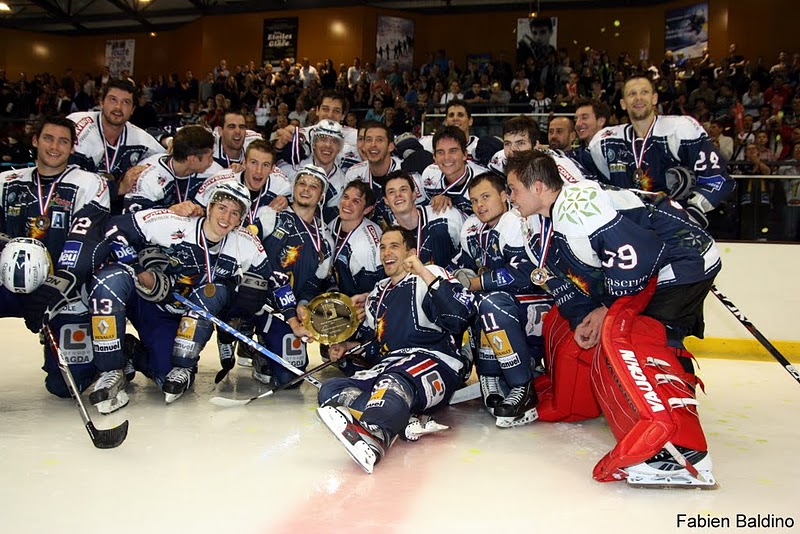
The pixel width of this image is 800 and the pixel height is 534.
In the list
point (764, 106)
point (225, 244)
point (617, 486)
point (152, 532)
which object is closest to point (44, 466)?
point (152, 532)

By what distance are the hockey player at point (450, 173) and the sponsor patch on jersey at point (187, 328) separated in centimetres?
161

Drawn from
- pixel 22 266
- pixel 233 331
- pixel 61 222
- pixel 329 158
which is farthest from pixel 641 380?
pixel 61 222

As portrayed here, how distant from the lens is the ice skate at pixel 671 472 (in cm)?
303

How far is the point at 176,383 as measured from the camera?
4.29m

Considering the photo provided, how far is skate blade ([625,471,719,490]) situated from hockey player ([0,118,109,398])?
290 centimetres

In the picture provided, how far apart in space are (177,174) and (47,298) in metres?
1.29

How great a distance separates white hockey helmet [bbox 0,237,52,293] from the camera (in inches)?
148

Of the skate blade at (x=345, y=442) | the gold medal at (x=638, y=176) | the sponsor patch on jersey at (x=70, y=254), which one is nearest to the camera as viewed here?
the skate blade at (x=345, y=442)

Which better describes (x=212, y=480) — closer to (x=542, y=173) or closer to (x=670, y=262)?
(x=542, y=173)

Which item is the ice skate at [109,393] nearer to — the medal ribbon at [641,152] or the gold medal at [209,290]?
the gold medal at [209,290]

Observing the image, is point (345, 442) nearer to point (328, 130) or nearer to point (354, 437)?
point (354, 437)

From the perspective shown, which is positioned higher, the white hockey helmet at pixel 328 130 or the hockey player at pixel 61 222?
the white hockey helmet at pixel 328 130

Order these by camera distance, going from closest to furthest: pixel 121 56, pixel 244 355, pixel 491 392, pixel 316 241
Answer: pixel 491 392, pixel 316 241, pixel 244 355, pixel 121 56

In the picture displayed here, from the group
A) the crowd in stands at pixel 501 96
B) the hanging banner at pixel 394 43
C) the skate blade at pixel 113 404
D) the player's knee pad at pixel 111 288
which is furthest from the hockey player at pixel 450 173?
the hanging banner at pixel 394 43
